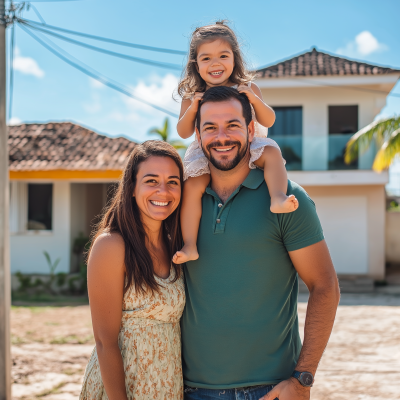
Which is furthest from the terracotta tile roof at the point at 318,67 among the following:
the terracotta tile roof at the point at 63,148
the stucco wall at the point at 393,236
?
the stucco wall at the point at 393,236

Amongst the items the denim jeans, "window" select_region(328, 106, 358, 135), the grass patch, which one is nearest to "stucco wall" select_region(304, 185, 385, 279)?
"window" select_region(328, 106, 358, 135)

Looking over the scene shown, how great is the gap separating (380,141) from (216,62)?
1138 centimetres

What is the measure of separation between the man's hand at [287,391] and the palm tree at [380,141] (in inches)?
427

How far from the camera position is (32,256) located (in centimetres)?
1367

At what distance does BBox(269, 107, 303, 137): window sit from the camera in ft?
50.1

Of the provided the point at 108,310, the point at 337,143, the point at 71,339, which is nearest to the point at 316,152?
the point at 337,143

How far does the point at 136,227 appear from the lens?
2.43m

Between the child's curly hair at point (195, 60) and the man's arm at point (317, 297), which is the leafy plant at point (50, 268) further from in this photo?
the man's arm at point (317, 297)

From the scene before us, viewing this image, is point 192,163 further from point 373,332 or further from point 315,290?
point 373,332

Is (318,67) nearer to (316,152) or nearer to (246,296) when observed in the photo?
(316,152)

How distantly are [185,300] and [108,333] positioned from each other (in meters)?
0.42

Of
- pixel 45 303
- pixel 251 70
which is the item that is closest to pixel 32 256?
pixel 45 303

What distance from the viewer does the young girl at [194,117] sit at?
2301 mm

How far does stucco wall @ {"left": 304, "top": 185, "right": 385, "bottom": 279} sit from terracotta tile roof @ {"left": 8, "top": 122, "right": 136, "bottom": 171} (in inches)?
258
